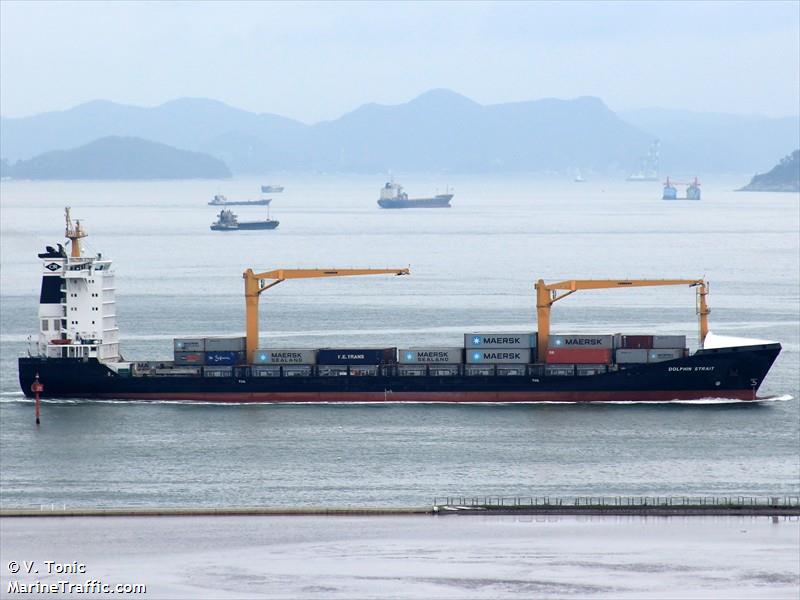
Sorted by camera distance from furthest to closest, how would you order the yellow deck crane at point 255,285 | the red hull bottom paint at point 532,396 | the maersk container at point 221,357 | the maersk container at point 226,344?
the maersk container at point 226,344 → the yellow deck crane at point 255,285 → the maersk container at point 221,357 → the red hull bottom paint at point 532,396

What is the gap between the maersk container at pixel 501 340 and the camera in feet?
213

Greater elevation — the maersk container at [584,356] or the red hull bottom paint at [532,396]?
the maersk container at [584,356]

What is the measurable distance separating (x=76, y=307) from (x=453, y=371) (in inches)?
641

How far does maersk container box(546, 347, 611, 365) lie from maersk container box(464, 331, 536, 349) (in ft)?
4.78

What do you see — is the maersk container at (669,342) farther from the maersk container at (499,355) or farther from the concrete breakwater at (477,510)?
the concrete breakwater at (477,510)

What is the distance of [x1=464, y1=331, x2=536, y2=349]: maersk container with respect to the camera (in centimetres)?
6500

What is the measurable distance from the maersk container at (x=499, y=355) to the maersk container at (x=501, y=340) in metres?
0.21

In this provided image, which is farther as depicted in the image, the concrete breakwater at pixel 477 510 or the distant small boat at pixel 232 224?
the distant small boat at pixel 232 224

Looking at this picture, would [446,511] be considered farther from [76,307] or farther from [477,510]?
[76,307]

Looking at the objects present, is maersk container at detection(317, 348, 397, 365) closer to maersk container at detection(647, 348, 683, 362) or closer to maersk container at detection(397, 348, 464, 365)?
maersk container at detection(397, 348, 464, 365)

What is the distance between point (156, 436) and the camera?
5788 centimetres

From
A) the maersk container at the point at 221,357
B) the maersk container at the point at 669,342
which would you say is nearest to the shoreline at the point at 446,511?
the maersk container at the point at 669,342

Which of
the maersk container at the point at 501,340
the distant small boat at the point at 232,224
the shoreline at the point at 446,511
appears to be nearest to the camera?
the shoreline at the point at 446,511

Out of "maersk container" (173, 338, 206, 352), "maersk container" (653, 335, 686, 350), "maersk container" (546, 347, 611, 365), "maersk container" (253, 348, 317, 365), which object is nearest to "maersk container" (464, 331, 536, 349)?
"maersk container" (546, 347, 611, 365)
